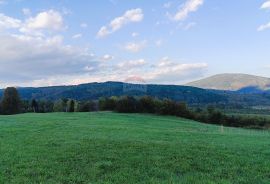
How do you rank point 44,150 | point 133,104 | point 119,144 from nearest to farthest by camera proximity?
point 44,150
point 119,144
point 133,104

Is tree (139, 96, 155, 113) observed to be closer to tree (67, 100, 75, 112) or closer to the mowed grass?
tree (67, 100, 75, 112)

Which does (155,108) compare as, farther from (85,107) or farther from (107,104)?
(85,107)

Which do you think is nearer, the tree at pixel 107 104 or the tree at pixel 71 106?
the tree at pixel 107 104

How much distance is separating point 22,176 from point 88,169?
2614 mm

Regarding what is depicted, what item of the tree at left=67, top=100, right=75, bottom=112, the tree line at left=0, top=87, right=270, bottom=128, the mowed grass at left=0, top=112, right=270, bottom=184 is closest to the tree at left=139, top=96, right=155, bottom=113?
the tree line at left=0, top=87, right=270, bottom=128

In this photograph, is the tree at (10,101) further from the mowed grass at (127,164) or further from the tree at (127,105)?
the mowed grass at (127,164)

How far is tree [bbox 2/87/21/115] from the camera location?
385ft

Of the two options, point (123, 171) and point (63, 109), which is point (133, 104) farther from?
point (123, 171)

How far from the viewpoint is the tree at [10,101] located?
4619 inches

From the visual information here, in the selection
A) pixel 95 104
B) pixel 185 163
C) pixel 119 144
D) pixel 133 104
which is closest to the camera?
pixel 185 163

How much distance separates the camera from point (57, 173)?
1572cm

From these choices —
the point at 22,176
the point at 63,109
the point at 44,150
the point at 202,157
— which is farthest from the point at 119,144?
the point at 63,109

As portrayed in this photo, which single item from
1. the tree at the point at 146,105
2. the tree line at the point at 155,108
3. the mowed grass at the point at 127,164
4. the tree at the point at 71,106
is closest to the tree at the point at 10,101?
the tree line at the point at 155,108

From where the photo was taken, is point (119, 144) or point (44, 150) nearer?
point (44, 150)
